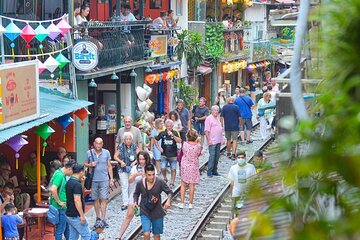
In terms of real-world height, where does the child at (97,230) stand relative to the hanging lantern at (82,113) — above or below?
below

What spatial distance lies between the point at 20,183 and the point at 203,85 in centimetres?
2108

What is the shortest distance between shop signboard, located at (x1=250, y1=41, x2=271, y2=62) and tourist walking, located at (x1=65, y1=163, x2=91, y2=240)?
28634 millimetres

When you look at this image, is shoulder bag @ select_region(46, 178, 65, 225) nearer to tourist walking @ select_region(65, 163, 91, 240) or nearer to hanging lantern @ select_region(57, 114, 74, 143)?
tourist walking @ select_region(65, 163, 91, 240)

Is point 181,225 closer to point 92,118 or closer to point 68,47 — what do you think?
point 68,47

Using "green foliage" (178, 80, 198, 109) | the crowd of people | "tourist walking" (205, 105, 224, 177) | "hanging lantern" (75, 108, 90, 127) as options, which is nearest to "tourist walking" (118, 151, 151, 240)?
the crowd of people

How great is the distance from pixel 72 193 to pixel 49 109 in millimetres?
4902

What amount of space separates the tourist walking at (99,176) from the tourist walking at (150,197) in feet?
7.91

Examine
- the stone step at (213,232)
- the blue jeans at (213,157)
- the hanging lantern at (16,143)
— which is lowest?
the stone step at (213,232)

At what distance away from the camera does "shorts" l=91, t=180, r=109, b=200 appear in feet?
51.2

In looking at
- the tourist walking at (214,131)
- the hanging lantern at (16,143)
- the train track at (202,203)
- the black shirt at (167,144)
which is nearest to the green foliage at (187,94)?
the train track at (202,203)

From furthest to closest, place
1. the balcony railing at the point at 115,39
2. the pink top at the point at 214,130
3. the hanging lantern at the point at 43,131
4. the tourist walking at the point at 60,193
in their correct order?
the pink top at the point at 214,130
the balcony railing at the point at 115,39
the hanging lantern at the point at 43,131
the tourist walking at the point at 60,193

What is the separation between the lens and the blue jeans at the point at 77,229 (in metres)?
12.8

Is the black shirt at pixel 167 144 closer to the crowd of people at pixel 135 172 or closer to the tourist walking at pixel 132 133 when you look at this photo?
the crowd of people at pixel 135 172

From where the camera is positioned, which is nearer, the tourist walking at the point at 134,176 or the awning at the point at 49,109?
the tourist walking at the point at 134,176
